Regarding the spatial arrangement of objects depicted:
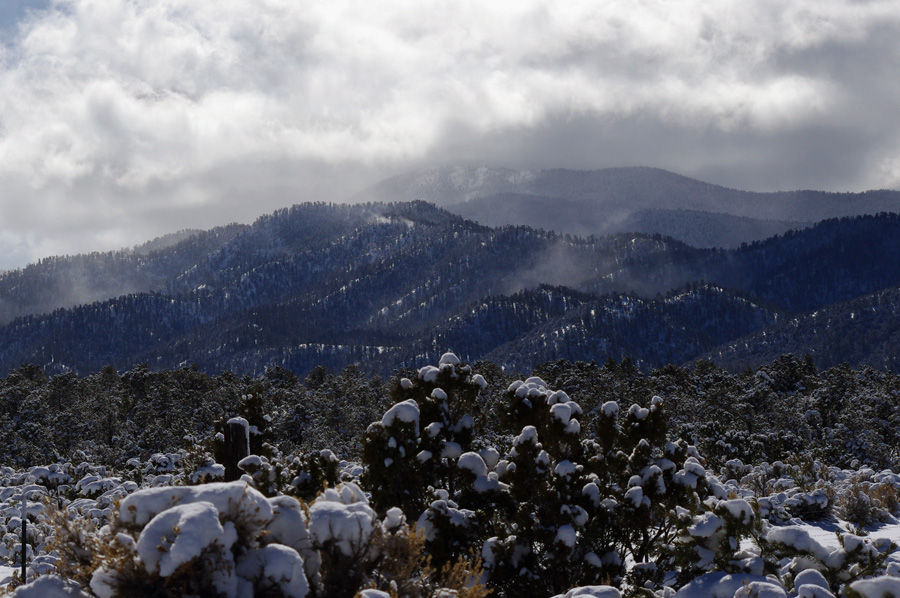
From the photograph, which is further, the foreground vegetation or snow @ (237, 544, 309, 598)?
the foreground vegetation

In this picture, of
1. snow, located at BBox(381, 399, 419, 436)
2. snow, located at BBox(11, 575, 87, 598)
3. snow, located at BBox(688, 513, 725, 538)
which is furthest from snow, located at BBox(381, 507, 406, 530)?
snow, located at BBox(381, 399, 419, 436)

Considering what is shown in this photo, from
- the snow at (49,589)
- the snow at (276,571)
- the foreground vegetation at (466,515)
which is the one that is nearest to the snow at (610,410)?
the foreground vegetation at (466,515)

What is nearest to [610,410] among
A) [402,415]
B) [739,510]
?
[402,415]

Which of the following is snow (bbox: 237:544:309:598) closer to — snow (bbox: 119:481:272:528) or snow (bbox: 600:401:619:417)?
snow (bbox: 119:481:272:528)

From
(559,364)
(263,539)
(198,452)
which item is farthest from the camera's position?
(559,364)

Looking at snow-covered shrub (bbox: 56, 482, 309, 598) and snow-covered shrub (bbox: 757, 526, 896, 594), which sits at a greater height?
snow-covered shrub (bbox: 56, 482, 309, 598)

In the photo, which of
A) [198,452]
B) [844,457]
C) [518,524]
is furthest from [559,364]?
[518,524]

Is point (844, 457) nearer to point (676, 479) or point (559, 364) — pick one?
point (676, 479)

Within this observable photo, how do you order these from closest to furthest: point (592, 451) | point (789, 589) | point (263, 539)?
point (263, 539), point (789, 589), point (592, 451)

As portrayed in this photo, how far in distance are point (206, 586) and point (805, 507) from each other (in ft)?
59.4

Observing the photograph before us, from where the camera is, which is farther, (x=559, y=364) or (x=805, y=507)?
(x=559, y=364)

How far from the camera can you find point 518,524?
13312mm

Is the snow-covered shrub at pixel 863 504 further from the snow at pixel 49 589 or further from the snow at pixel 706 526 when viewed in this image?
the snow at pixel 49 589

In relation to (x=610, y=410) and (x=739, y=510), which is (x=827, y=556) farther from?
(x=610, y=410)
